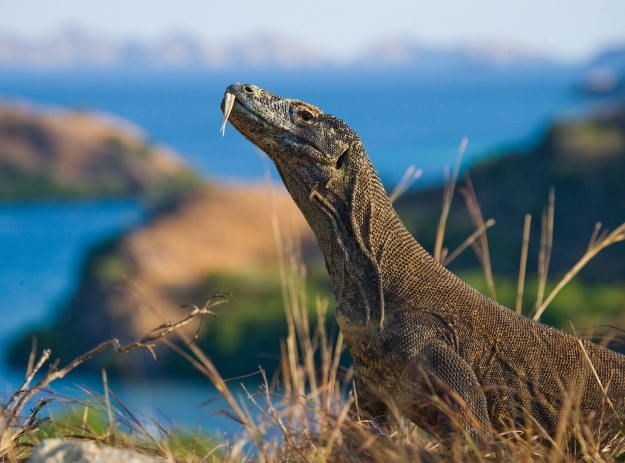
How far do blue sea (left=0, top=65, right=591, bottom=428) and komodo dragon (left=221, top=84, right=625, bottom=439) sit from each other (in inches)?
33.4

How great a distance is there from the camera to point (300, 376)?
15.8ft

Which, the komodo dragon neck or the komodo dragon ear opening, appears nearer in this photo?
the komodo dragon neck

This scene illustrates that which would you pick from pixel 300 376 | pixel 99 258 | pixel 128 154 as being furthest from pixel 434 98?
pixel 300 376

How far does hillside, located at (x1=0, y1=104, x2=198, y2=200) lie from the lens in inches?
2387

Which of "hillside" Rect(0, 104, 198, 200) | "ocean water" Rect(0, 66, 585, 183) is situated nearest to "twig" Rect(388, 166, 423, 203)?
"ocean water" Rect(0, 66, 585, 183)

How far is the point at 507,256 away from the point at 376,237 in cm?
3263

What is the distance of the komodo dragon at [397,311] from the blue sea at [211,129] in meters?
0.85

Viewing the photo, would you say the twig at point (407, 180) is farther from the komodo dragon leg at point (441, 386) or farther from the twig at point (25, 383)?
the twig at point (25, 383)

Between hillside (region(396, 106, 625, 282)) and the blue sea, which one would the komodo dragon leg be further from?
hillside (region(396, 106, 625, 282))

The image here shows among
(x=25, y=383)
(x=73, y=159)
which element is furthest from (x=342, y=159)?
(x=73, y=159)

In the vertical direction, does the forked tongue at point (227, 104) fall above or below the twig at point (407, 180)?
above

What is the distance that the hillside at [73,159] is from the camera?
199 feet

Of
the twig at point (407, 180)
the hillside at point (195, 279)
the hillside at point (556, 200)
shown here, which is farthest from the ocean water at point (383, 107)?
the twig at point (407, 180)

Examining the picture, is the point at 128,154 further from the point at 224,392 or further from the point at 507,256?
the point at 224,392
